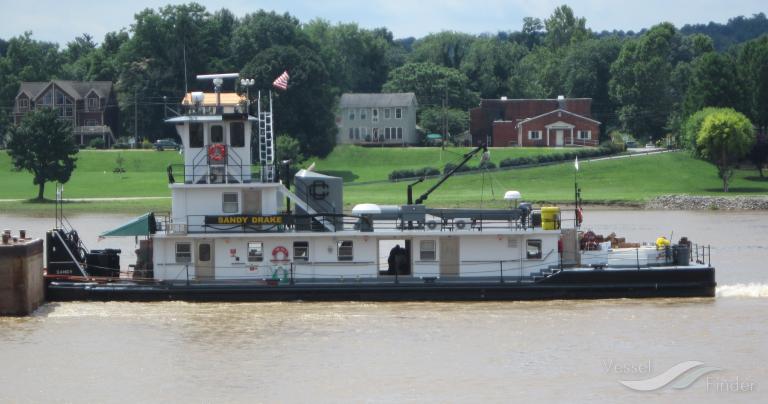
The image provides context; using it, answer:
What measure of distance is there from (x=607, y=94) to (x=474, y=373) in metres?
92.0

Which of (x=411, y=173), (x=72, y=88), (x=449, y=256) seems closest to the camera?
(x=449, y=256)

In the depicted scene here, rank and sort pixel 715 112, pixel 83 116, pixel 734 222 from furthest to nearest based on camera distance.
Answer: pixel 83 116 < pixel 715 112 < pixel 734 222

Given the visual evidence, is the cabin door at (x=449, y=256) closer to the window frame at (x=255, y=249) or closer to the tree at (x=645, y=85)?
the window frame at (x=255, y=249)

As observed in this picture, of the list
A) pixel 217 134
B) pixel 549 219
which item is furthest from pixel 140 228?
pixel 549 219

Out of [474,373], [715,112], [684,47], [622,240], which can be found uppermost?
[684,47]

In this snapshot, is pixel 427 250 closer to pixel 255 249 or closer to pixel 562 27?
pixel 255 249

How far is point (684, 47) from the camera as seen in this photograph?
140m

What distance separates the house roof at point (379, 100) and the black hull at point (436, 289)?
75397 mm

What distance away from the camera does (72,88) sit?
109 metres

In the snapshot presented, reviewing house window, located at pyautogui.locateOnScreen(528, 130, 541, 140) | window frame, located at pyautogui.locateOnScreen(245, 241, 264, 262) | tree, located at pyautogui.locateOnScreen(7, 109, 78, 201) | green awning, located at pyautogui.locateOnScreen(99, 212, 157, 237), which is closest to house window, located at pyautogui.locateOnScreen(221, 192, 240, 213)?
window frame, located at pyautogui.locateOnScreen(245, 241, 264, 262)

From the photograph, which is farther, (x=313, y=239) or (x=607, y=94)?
(x=607, y=94)

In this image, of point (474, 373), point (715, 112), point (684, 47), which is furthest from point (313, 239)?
point (684, 47)

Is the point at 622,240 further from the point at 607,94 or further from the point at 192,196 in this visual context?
the point at 607,94

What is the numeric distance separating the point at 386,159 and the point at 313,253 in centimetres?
6076
